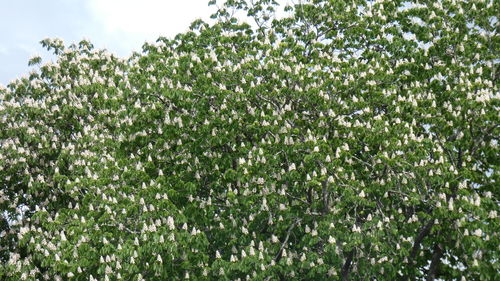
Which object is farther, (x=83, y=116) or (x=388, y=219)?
(x=83, y=116)

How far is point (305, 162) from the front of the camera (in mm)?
14539

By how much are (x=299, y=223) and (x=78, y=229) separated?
523 centimetres

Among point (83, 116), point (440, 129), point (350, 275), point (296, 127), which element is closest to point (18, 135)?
point (83, 116)

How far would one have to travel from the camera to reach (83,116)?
2238 centimetres

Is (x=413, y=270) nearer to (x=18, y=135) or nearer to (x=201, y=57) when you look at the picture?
(x=201, y=57)

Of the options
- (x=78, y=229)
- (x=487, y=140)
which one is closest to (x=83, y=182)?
(x=78, y=229)

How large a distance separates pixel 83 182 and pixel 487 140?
10.1m

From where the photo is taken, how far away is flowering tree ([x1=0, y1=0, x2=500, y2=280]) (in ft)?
47.4

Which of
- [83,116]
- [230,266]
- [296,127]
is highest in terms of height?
[83,116]

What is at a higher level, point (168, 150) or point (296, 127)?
point (296, 127)

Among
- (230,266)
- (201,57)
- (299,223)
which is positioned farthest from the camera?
(201,57)

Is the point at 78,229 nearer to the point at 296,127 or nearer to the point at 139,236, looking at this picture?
the point at 139,236

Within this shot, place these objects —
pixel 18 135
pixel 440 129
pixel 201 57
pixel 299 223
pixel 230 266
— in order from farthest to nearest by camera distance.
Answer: pixel 18 135, pixel 201 57, pixel 440 129, pixel 299 223, pixel 230 266

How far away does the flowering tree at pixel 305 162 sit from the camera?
14438 millimetres
